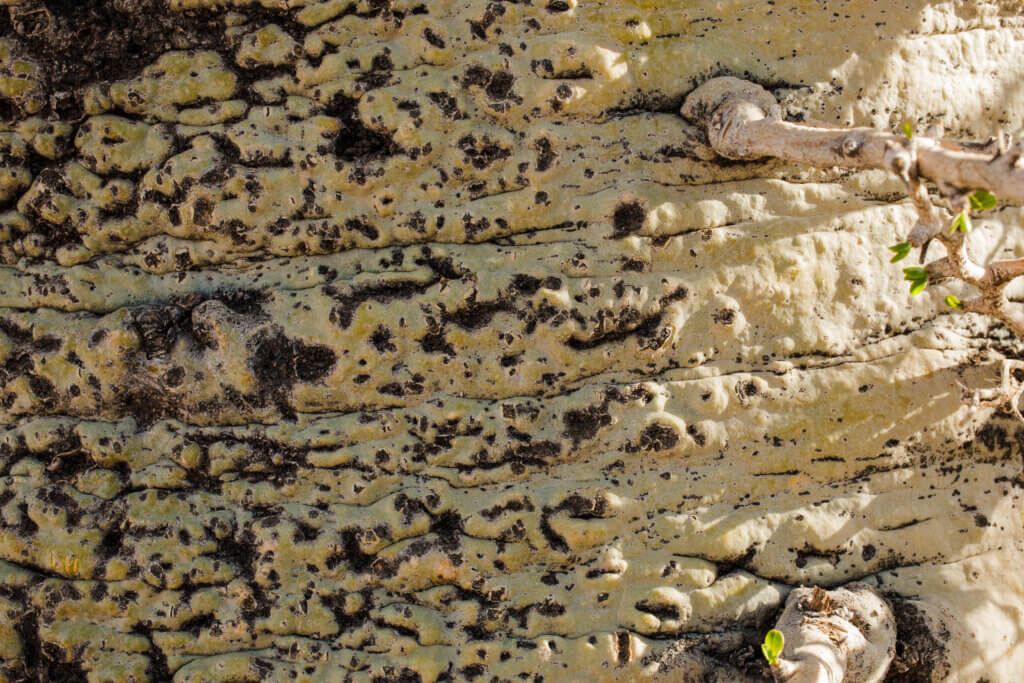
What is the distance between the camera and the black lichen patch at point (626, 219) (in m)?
2.56

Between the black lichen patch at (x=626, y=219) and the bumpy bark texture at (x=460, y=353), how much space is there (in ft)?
0.05

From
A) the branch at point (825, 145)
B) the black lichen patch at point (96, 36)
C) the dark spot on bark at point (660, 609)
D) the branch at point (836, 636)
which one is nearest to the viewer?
the branch at point (825, 145)

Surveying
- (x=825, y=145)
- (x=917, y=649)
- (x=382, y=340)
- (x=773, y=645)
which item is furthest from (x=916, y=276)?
(x=382, y=340)

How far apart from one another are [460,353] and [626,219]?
1.90 feet

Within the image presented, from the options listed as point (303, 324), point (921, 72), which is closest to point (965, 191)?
point (921, 72)

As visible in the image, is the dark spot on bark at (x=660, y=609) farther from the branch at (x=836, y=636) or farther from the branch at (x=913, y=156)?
the branch at (x=913, y=156)

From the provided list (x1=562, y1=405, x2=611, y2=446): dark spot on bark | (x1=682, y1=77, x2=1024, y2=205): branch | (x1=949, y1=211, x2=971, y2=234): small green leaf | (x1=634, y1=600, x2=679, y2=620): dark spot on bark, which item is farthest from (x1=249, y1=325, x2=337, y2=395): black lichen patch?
(x1=949, y1=211, x2=971, y2=234): small green leaf

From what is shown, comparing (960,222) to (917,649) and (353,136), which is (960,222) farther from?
(353,136)

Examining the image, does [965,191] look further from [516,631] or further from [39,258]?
[39,258]

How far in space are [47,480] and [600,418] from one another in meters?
1.52

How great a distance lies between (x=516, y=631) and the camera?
2414 mm

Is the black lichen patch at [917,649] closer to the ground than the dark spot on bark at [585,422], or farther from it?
closer to the ground


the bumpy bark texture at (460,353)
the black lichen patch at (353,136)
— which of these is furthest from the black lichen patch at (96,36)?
the black lichen patch at (353,136)

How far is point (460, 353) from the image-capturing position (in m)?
2.53
